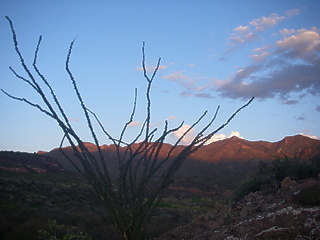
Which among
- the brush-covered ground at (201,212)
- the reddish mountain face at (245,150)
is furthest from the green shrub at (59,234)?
the reddish mountain face at (245,150)

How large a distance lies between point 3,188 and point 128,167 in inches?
799

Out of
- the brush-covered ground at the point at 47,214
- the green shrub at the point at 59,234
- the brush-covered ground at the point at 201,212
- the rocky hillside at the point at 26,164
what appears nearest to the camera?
the brush-covered ground at the point at 201,212

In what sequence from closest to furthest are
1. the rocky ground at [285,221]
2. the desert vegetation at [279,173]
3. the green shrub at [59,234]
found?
1. the rocky ground at [285,221]
2. the green shrub at [59,234]
3. the desert vegetation at [279,173]

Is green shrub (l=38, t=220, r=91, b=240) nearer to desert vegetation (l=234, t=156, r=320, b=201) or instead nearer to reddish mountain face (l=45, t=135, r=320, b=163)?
desert vegetation (l=234, t=156, r=320, b=201)

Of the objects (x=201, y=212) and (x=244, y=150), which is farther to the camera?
(x=244, y=150)

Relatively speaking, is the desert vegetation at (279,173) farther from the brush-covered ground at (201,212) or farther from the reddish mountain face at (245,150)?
the reddish mountain face at (245,150)

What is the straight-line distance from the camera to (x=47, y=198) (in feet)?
70.7

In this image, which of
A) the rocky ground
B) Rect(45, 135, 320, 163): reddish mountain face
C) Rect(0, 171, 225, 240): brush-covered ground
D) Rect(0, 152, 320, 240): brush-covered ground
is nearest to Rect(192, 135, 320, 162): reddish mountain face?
Rect(45, 135, 320, 163): reddish mountain face

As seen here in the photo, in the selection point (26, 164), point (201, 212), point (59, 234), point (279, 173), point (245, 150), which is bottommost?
point (201, 212)

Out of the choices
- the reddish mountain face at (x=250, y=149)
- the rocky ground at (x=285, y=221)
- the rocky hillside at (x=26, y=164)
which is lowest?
the rocky ground at (x=285, y=221)

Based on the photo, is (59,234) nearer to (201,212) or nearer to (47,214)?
(47,214)

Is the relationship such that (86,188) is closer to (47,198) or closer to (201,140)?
(47,198)

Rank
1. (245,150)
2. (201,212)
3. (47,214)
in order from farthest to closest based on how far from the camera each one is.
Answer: (245,150) → (201,212) → (47,214)

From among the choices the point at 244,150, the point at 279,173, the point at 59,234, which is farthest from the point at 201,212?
the point at 244,150
